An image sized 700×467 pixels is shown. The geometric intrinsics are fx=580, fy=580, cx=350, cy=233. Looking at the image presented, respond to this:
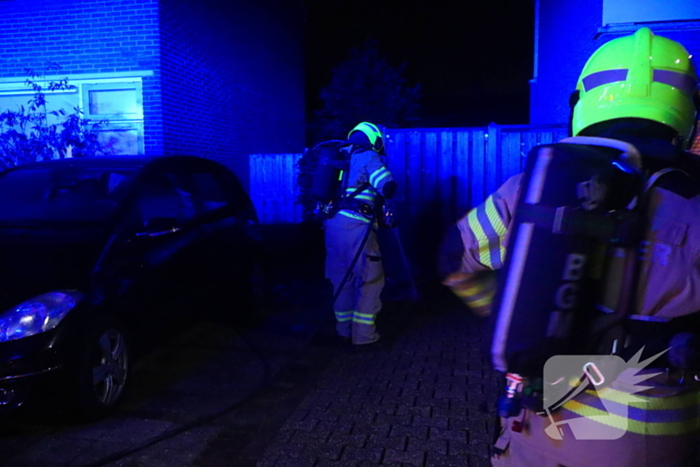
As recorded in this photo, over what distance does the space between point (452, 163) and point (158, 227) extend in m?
4.21

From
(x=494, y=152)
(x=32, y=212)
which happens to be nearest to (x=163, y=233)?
(x=32, y=212)

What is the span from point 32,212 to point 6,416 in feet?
5.89

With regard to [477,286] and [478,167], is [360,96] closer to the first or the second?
[478,167]

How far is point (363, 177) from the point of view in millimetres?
4953

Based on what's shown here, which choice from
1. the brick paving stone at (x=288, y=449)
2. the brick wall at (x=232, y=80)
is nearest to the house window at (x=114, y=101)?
the brick wall at (x=232, y=80)

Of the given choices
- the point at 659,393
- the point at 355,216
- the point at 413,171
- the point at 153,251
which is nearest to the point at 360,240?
the point at 355,216

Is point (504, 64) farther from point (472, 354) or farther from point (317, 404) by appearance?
point (317, 404)

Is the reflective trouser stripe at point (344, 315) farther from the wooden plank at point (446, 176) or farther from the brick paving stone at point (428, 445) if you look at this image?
the wooden plank at point (446, 176)

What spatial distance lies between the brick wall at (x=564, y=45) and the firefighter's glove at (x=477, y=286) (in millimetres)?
5745

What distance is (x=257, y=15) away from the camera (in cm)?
1155

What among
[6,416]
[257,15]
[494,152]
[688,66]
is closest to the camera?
[688,66]

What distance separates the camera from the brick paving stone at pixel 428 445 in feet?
10.8

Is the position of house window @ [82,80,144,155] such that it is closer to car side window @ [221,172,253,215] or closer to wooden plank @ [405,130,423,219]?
car side window @ [221,172,253,215]

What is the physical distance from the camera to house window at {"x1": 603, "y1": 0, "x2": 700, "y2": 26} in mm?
6293
